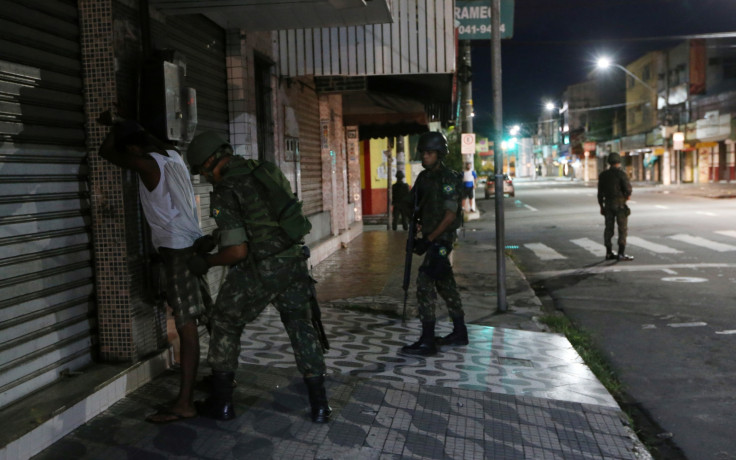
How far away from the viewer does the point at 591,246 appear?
14258mm

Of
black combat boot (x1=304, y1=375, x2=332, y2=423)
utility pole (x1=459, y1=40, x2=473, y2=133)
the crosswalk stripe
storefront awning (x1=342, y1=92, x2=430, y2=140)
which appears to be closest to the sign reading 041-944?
storefront awning (x1=342, y1=92, x2=430, y2=140)

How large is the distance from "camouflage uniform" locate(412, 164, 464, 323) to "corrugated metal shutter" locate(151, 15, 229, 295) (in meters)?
2.21

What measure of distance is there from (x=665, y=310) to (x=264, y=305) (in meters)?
5.62

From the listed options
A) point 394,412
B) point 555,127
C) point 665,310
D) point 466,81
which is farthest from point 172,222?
point 555,127

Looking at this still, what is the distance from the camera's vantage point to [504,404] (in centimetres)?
460

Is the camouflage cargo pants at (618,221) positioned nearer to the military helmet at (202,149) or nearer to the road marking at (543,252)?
the road marking at (543,252)

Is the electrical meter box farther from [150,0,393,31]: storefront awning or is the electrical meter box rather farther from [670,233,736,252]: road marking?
[670,233,736,252]: road marking

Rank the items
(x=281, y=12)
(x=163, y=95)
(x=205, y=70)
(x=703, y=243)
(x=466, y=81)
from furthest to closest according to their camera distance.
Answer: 1. (x=466, y=81)
2. (x=703, y=243)
3. (x=205, y=70)
4. (x=281, y=12)
5. (x=163, y=95)

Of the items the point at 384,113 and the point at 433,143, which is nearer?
the point at 433,143

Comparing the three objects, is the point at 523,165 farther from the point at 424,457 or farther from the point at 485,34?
the point at 424,457

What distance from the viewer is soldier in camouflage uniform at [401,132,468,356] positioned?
19.0 feet

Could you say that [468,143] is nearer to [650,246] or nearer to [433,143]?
[650,246]

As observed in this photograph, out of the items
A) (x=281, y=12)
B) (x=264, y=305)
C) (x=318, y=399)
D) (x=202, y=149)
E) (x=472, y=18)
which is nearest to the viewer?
(x=202, y=149)

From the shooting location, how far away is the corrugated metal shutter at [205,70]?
6465 mm
